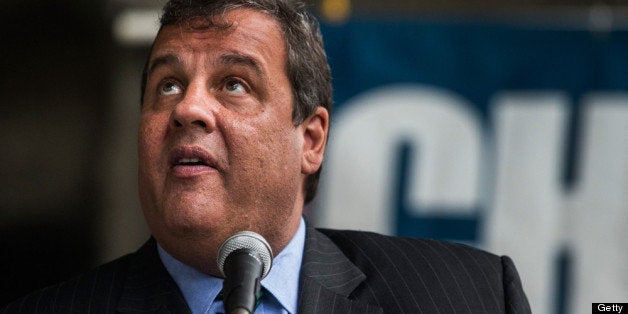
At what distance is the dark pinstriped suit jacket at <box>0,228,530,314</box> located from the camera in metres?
3.23

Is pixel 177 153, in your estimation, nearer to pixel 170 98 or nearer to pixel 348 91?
pixel 170 98

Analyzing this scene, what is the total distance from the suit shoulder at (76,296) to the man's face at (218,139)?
0.23 metres

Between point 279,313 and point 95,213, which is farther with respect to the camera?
point 95,213

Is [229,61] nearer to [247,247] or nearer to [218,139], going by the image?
[218,139]

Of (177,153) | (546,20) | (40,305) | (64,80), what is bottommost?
(40,305)

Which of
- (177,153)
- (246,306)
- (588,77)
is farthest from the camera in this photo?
(588,77)

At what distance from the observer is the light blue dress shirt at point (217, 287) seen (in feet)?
10.5

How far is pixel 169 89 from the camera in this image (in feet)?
10.7

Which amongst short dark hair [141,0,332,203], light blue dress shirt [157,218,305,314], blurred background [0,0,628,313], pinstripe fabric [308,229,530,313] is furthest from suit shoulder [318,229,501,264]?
blurred background [0,0,628,313]

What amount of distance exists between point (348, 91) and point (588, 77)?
4.19ft

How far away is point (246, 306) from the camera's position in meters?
2.38

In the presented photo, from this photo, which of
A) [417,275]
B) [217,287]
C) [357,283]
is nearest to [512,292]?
[417,275]

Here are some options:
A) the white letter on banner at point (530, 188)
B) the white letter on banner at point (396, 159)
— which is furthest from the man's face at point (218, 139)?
the white letter on banner at point (530, 188)

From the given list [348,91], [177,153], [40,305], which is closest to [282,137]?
[177,153]
